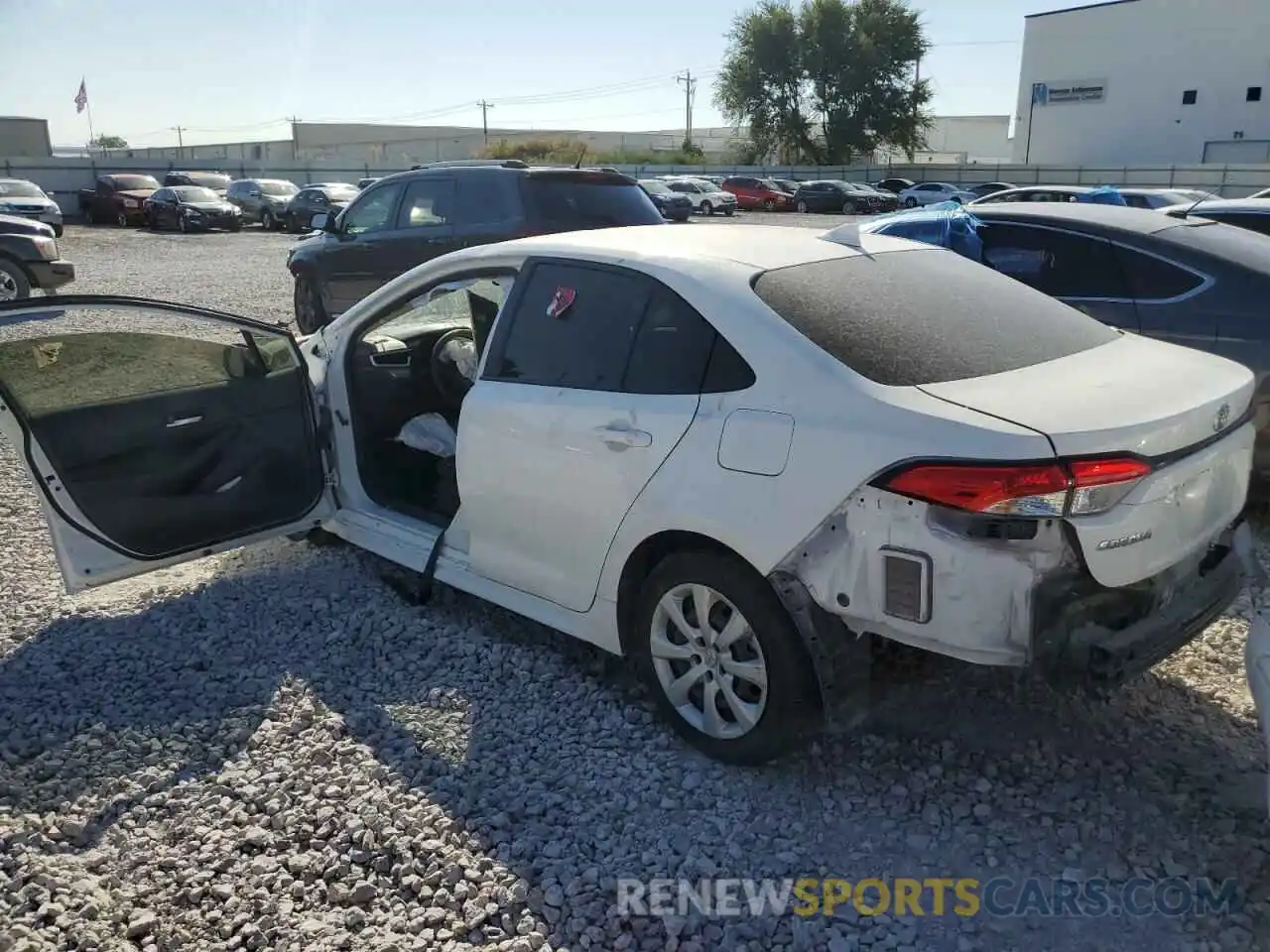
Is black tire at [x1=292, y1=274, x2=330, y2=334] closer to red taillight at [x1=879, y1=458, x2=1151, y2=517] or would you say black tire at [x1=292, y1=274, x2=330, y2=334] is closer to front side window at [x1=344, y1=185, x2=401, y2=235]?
front side window at [x1=344, y1=185, x2=401, y2=235]

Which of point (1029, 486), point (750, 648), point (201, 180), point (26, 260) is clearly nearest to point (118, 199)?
point (201, 180)

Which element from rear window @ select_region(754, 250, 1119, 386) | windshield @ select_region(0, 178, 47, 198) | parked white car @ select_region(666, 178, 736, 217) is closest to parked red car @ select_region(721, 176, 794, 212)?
parked white car @ select_region(666, 178, 736, 217)

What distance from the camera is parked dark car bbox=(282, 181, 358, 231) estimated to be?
88.7 ft

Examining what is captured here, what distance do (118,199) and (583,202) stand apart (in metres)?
27.4

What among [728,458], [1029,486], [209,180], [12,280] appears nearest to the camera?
[1029,486]

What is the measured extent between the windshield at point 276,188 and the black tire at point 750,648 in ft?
101

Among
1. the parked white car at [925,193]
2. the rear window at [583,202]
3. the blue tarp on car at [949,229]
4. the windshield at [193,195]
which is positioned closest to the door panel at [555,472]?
the blue tarp on car at [949,229]

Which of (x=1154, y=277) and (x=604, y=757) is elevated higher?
(x=1154, y=277)

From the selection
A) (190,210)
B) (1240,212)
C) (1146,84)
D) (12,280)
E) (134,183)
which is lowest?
(12,280)

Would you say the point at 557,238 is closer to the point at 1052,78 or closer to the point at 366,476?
the point at 366,476

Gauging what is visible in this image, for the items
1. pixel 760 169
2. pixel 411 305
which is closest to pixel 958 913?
pixel 411 305

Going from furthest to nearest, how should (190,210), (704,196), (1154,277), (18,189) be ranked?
(704,196) < (190,210) < (18,189) < (1154,277)

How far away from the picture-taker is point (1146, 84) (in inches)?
2047

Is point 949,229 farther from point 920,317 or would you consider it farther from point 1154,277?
point 920,317
